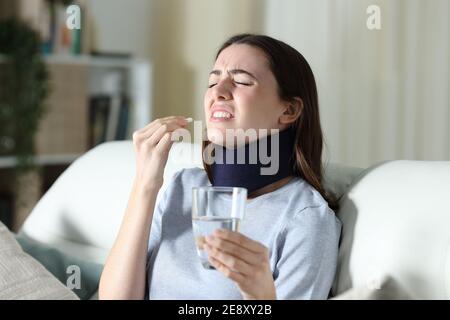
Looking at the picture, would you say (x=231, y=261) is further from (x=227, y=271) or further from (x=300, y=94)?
(x=300, y=94)

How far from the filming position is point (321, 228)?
99 cm

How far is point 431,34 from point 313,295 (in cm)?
164

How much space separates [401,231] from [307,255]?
138 millimetres

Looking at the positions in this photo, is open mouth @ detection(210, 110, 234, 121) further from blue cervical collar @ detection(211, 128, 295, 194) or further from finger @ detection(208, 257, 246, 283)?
finger @ detection(208, 257, 246, 283)

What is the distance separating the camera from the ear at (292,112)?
110 cm

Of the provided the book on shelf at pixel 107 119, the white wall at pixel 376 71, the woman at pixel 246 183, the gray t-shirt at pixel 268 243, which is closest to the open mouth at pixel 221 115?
the woman at pixel 246 183

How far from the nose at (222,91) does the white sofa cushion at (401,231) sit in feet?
0.82

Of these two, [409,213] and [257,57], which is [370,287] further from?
[257,57]

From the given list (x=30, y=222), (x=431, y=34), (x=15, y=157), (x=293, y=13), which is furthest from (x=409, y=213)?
(x=15, y=157)

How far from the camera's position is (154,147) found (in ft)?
3.52

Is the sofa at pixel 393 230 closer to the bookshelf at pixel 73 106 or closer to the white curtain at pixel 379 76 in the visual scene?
the white curtain at pixel 379 76

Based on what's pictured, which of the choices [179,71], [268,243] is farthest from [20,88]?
[268,243]

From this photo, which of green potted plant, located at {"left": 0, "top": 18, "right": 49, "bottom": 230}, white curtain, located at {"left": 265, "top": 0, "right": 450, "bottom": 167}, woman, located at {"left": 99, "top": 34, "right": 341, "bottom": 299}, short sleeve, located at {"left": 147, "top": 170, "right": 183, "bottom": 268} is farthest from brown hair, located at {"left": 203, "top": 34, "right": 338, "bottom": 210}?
green potted plant, located at {"left": 0, "top": 18, "right": 49, "bottom": 230}
